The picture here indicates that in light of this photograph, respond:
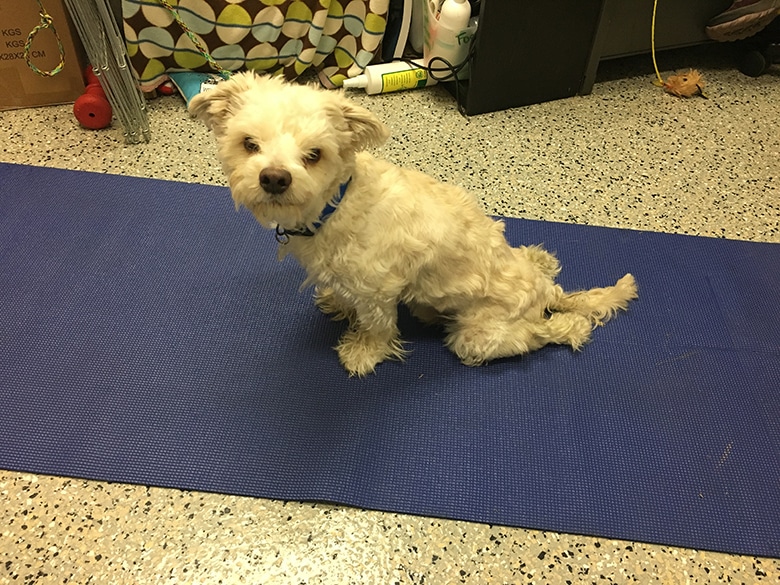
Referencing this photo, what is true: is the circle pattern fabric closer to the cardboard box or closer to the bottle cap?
the bottle cap

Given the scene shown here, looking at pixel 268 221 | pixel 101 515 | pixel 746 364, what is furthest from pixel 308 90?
pixel 746 364

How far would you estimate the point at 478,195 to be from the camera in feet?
6.41

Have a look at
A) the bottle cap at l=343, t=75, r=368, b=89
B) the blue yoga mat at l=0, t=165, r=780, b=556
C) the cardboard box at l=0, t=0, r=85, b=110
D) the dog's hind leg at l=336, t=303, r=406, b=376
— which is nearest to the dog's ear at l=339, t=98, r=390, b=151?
the dog's hind leg at l=336, t=303, r=406, b=376

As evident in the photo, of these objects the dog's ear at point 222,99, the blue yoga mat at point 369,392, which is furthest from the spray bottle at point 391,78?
the dog's ear at point 222,99

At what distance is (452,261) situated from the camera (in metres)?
1.26

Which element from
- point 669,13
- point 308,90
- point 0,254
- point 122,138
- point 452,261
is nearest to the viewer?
point 308,90

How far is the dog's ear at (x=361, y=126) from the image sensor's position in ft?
3.43

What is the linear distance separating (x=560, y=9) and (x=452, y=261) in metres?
1.35

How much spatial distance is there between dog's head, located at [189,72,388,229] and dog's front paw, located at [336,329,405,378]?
0.44 metres

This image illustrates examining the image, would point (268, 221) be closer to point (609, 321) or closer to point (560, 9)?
point (609, 321)

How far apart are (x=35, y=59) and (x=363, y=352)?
166cm

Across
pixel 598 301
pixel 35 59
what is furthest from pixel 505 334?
pixel 35 59

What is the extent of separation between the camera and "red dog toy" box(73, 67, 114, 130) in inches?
78.2

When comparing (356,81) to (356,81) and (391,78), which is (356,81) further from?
(391,78)
